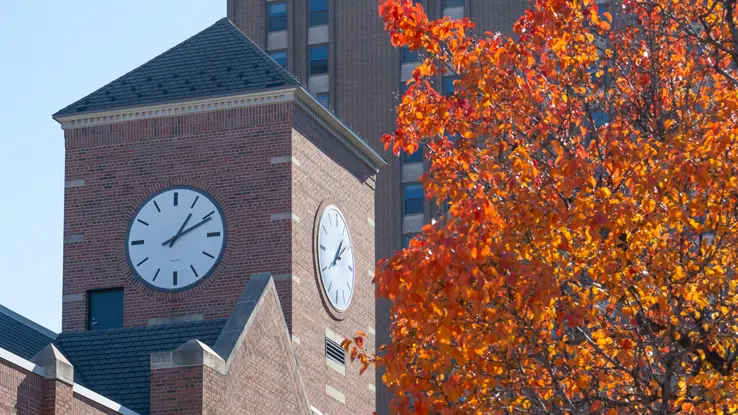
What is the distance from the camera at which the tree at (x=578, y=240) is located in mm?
15609

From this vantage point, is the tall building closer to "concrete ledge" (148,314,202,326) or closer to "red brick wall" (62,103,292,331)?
"red brick wall" (62,103,292,331)

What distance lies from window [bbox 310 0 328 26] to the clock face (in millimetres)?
39709

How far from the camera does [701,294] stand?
1581 cm

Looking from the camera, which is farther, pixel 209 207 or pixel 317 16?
pixel 317 16

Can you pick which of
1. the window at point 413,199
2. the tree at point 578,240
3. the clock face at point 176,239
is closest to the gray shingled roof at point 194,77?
the clock face at point 176,239

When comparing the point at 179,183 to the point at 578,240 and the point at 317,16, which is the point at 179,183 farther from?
the point at 317,16

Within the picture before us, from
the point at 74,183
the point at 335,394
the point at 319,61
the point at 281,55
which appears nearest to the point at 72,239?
the point at 74,183

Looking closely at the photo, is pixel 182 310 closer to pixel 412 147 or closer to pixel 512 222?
pixel 412 147

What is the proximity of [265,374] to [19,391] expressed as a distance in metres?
7.15

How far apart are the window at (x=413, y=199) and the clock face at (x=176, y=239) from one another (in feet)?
121

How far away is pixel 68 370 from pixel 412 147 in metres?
7.85

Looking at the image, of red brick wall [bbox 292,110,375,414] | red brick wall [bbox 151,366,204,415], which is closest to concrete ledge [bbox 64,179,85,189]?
red brick wall [bbox 292,110,375,414]

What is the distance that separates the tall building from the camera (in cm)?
6850

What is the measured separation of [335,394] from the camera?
109 feet
